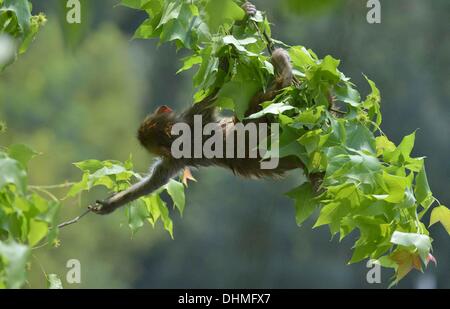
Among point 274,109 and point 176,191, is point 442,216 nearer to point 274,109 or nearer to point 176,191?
point 274,109

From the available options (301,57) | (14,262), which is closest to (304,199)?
(301,57)

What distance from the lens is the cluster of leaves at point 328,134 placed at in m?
1.76

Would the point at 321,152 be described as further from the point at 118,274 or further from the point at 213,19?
the point at 118,274

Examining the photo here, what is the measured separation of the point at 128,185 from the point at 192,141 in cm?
26

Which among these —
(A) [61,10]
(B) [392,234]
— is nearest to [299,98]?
(B) [392,234]

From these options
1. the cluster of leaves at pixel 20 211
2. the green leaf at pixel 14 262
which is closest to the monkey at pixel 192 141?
the cluster of leaves at pixel 20 211

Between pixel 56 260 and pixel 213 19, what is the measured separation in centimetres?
1155

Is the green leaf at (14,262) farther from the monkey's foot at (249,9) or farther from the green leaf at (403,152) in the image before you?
the monkey's foot at (249,9)

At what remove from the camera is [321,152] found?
1.84m

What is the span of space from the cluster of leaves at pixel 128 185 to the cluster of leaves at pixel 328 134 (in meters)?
0.31

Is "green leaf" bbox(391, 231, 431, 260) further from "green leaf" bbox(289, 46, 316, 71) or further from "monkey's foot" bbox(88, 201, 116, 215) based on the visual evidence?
"monkey's foot" bbox(88, 201, 116, 215)

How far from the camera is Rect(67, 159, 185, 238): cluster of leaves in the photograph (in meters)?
2.24

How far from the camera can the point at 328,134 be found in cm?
182

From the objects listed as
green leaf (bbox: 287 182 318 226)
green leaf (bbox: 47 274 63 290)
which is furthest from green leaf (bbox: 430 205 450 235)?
green leaf (bbox: 47 274 63 290)
